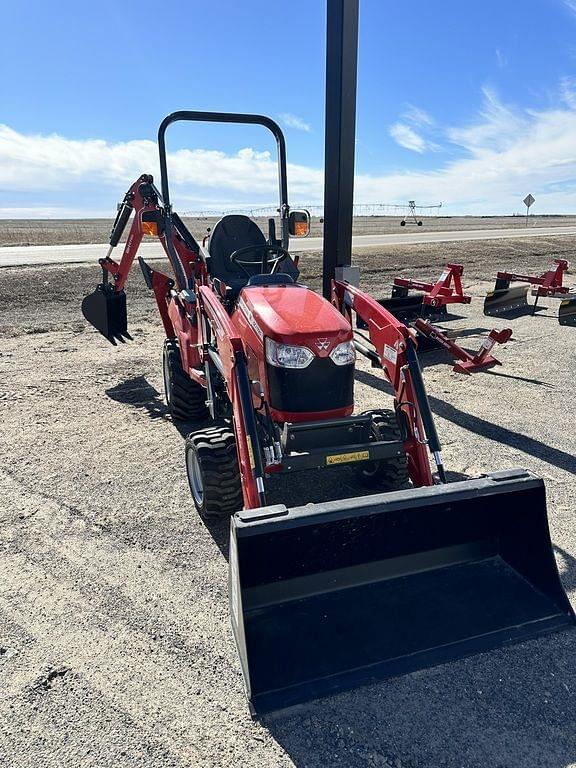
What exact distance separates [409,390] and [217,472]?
1339 millimetres

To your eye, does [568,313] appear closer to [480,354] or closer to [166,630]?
[480,354]

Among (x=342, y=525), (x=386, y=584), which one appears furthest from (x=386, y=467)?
(x=342, y=525)

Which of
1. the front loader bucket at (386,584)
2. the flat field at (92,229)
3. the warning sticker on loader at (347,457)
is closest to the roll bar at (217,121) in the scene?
the flat field at (92,229)

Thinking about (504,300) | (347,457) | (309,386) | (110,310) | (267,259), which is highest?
(267,259)

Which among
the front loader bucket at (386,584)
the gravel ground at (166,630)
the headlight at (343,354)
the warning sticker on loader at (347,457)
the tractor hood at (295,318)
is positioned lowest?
the gravel ground at (166,630)

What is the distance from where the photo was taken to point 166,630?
2773mm

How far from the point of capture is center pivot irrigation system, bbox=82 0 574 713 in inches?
97.7

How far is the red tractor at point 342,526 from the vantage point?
2482 mm

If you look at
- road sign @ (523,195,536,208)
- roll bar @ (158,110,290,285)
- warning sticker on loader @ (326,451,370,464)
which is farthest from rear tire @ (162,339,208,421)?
road sign @ (523,195,536,208)

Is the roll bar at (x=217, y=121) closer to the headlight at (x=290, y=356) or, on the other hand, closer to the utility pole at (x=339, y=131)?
the utility pole at (x=339, y=131)

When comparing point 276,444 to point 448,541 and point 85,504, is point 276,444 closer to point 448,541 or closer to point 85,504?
point 448,541

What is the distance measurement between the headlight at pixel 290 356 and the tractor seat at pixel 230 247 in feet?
5.16

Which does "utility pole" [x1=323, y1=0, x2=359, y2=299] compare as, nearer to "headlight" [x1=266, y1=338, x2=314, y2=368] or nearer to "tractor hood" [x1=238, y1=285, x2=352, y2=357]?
"tractor hood" [x1=238, y1=285, x2=352, y2=357]

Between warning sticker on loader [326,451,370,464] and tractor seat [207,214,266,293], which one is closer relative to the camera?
warning sticker on loader [326,451,370,464]
